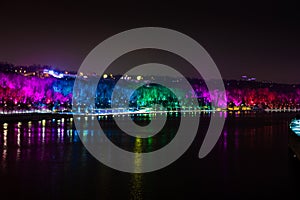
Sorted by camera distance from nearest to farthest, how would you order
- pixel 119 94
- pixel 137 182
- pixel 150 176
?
pixel 137 182, pixel 150 176, pixel 119 94

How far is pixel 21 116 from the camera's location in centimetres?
4388

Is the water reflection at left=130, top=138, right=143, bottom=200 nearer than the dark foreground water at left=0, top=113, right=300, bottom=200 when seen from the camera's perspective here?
Yes

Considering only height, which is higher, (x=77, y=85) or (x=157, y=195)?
(x=77, y=85)

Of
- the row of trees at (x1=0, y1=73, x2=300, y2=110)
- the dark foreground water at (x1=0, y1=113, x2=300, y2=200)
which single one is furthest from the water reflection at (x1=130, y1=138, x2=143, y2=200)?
the row of trees at (x1=0, y1=73, x2=300, y2=110)

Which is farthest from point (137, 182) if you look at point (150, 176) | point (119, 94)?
point (119, 94)

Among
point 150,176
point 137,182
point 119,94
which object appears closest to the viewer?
point 137,182

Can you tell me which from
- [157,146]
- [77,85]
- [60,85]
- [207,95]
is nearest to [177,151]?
[157,146]

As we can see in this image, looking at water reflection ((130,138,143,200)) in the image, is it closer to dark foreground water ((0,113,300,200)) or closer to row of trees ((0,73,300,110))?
dark foreground water ((0,113,300,200))

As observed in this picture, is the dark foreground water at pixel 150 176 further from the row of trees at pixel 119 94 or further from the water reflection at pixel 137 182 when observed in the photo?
the row of trees at pixel 119 94

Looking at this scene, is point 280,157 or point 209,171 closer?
point 209,171

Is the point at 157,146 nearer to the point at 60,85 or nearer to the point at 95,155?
the point at 95,155

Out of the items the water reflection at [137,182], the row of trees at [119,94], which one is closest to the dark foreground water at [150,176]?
the water reflection at [137,182]

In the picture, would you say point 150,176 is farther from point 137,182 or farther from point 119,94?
point 119,94

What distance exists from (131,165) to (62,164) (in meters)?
2.28
